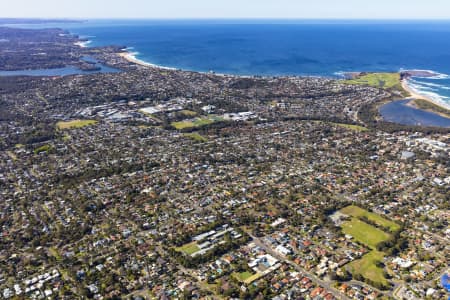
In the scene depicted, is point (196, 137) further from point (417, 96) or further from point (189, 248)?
point (417, 96)

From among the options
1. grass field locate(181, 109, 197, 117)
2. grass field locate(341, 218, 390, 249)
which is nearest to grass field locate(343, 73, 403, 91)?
grass field locate(181, 109, 197, 117)

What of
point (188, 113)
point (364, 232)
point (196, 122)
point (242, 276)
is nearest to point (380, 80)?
point (188, 113)

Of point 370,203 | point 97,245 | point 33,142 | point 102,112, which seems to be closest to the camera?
point 97,245

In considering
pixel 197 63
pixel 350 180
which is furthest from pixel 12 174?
pixel 197 63

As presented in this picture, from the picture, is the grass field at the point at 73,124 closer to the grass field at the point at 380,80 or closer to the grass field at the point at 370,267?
the grass field at the point at 370,267

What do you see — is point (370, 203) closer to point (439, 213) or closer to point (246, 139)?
point (439, 213)

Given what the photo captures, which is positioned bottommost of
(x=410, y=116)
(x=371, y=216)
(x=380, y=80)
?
(x=371, y=216)
